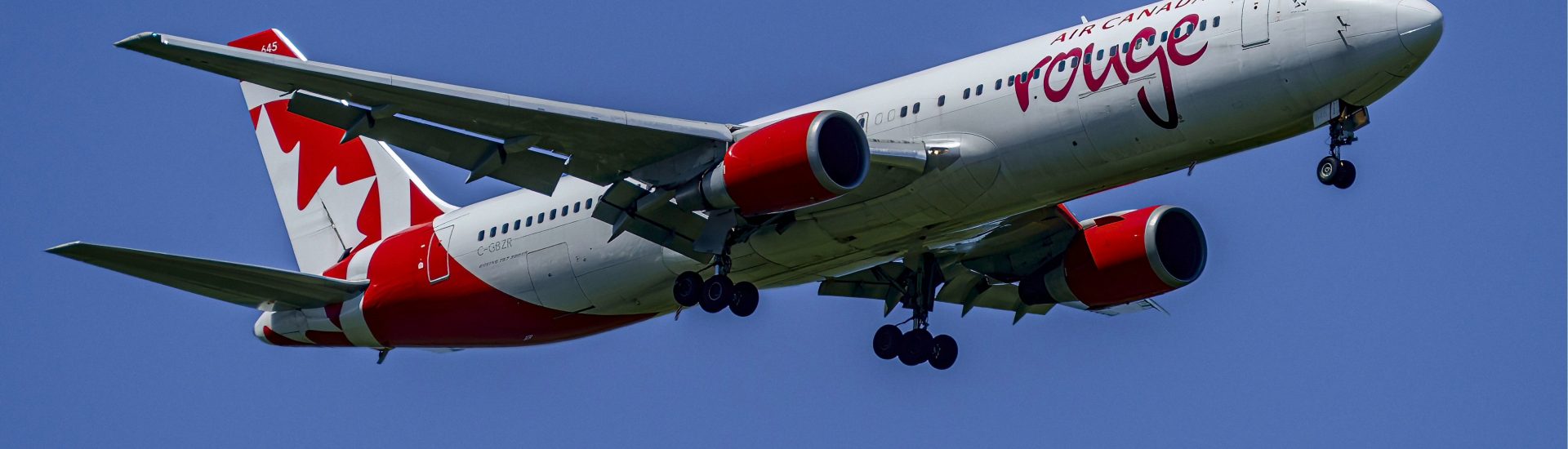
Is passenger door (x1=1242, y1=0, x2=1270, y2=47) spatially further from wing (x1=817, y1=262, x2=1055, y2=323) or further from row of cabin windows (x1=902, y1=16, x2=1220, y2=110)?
wing (x1=817, y1=262, x2=1055, y2=323)

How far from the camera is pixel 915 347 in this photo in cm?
3250

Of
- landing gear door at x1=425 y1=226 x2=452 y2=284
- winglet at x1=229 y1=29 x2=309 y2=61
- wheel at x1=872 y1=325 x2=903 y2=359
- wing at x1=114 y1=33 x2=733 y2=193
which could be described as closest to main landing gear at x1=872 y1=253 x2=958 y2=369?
wheel at x1=872 y1=325 x2=903 y2=359

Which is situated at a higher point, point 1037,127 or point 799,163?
point 1037,127

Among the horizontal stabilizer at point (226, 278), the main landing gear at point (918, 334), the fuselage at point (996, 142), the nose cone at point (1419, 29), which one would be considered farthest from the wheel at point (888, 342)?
the nose cone at point (1419, 29)

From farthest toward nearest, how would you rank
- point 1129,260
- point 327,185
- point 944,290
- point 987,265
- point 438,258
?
point 327,185 → point 944,290 → point 987,265 → point 438,258 → point 1129,260

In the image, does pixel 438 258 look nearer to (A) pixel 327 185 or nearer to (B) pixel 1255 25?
(A) pixel 327 185

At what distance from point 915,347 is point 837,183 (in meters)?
6.98

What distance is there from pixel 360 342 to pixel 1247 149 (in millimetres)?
15827

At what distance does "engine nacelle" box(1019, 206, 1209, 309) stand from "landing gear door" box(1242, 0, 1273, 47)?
22.1ft

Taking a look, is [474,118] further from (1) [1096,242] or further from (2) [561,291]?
(1) [1096,242]

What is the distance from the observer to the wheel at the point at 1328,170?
25047 millimetres

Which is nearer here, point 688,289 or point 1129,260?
point 688,289

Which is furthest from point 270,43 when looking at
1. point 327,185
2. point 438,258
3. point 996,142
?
point 996,142

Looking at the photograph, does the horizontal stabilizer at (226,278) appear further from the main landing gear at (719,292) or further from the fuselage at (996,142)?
the main landing gear at (719,292)
